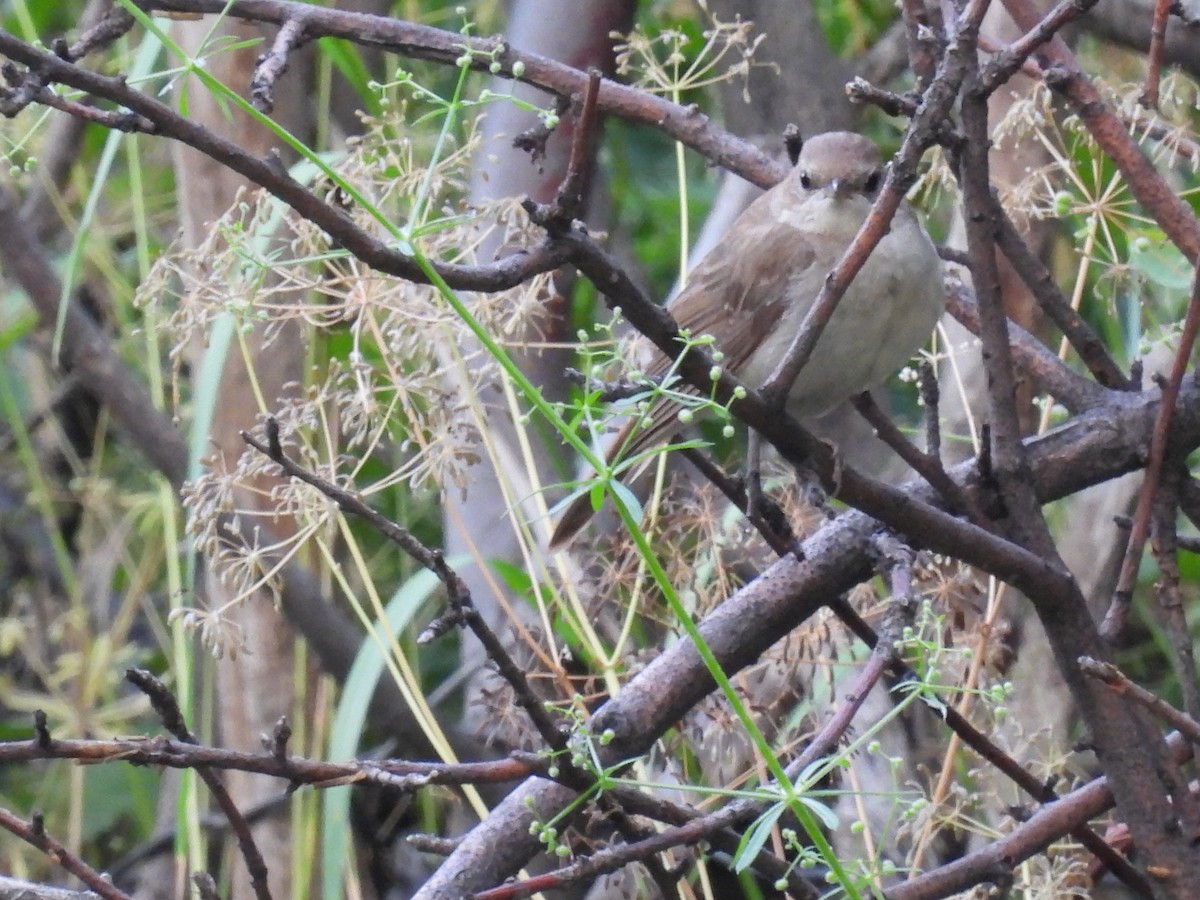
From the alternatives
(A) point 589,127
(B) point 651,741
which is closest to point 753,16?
(B) point 651,741

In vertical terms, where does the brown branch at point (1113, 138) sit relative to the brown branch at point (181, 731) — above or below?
above

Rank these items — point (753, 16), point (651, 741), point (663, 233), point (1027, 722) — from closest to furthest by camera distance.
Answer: point (651, 741) → point (1027, 722) → point (753, 16) → point (663, 233)

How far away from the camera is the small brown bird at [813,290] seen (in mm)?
1955

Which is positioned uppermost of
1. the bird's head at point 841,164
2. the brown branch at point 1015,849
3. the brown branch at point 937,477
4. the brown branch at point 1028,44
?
the bird's head at point 841,164

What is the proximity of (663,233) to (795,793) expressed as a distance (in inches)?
127

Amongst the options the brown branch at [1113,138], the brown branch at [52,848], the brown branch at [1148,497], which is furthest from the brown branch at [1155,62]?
the brown branch at [52,848]

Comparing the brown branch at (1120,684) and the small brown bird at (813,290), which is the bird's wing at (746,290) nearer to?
the small brown bird at (813,290)

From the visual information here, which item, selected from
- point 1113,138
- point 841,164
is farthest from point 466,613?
point 841,164

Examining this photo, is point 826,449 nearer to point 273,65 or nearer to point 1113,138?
point 1113,138

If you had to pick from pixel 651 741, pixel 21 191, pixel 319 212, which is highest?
pixel 21 191

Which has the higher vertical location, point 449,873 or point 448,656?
point 448,656

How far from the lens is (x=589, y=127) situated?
3.15 ft

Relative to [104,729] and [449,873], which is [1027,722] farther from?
[104,729]

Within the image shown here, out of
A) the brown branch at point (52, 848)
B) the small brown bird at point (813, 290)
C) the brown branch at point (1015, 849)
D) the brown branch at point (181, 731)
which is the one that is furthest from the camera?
the small brown bird at point (813, 290)
